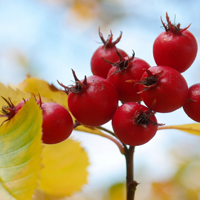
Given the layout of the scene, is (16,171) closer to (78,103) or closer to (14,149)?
(14,149)

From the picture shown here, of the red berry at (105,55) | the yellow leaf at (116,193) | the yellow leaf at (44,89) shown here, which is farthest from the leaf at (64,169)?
the yellow leaf at (116,193)

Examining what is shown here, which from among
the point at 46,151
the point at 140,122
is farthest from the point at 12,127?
the point at 46,151

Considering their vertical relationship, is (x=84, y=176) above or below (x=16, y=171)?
below

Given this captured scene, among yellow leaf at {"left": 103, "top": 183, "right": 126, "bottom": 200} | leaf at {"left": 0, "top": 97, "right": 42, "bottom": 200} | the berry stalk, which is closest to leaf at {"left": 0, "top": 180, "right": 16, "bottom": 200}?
leaf at {"left": 0, "top": 97, "right": 42, "bottom": 200}

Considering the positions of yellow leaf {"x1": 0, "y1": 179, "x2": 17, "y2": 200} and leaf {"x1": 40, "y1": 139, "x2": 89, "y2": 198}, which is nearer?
yellow leaf {"x1": 0, "y1": 179, "x2": 17, "y2": 200}

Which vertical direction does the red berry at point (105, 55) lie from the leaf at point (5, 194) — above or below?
above

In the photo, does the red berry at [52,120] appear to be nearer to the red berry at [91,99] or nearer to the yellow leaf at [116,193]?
the red berry at [91,99]

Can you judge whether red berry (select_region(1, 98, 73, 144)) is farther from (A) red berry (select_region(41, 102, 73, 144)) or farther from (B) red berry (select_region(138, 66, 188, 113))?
(B) red berry (select_region(138, 66, 188, 113))
